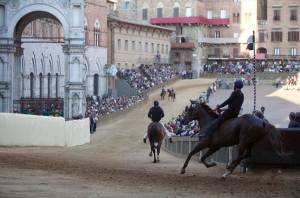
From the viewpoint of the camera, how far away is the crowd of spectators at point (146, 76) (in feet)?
249

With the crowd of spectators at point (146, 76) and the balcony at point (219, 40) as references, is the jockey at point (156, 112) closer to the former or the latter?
the crowd of spectators at point (146, 76)

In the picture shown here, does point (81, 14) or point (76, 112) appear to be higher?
point (81, 14)

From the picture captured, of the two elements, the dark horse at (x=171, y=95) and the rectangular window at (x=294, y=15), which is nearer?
the dark horse at (x=171, y=95)

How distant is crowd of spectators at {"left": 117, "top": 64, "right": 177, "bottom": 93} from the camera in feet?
249

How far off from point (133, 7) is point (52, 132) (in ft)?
250

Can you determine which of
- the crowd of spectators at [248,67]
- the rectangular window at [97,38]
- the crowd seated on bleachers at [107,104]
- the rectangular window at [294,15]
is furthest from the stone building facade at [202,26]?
the crowd seated on bleachers at [107,104]

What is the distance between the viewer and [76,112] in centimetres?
4862

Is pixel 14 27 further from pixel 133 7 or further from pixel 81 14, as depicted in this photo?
pixel 133 7

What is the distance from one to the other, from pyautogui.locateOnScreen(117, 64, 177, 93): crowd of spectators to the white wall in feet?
119

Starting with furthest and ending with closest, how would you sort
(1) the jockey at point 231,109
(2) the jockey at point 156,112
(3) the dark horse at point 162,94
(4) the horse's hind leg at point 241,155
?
(3) the dark horse at point 162,94, (2) the jockey at point 156,112, (1) the jockey at point 231,109, (4) the horse's hind leg at point 241,155

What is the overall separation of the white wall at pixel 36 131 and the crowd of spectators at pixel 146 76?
119 feet

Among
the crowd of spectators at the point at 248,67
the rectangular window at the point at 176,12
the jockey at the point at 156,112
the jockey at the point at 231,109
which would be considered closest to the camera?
the jockey at the point at 231,109

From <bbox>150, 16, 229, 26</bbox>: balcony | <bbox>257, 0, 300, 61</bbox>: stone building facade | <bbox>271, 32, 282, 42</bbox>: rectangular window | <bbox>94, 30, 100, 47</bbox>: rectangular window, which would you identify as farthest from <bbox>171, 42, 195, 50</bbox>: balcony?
<bbox>94, 30, 100, 47</bbox>: rectangular window

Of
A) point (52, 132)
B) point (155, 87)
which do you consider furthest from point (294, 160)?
point (155, 87)
